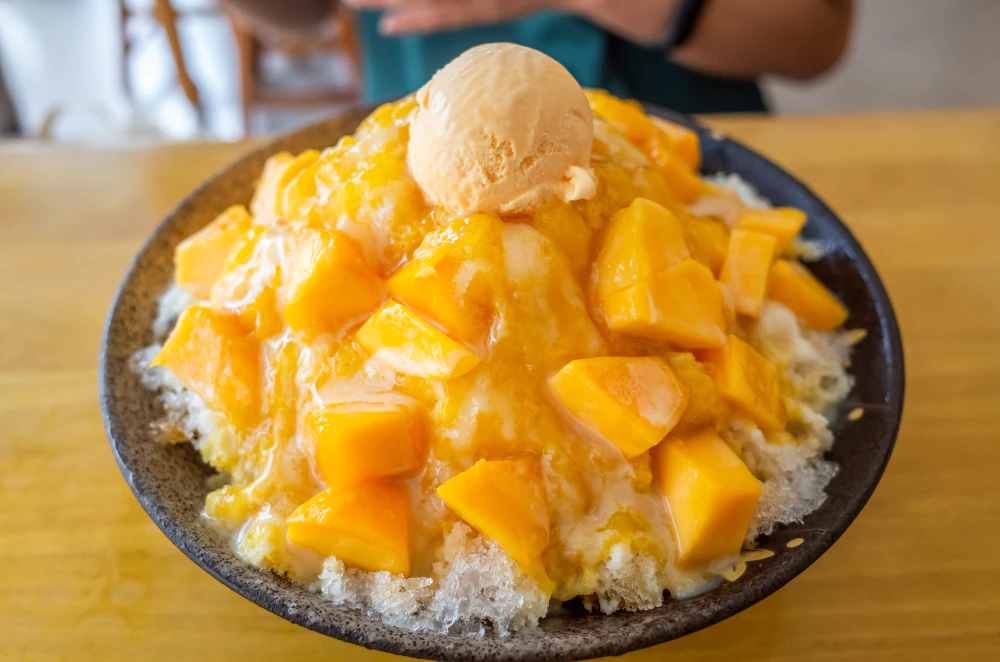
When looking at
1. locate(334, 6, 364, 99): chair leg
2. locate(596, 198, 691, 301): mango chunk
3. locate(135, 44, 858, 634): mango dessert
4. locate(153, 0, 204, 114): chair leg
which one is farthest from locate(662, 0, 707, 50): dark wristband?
locate(153, 0, 204, 114): chair leg

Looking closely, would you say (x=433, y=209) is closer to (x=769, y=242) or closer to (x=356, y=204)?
(x=356, y=204)

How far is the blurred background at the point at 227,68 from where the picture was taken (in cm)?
352

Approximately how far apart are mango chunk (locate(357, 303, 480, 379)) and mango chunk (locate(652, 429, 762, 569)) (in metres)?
0.34

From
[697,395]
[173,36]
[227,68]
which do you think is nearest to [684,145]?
[697,395]

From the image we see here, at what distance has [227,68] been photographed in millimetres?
3943

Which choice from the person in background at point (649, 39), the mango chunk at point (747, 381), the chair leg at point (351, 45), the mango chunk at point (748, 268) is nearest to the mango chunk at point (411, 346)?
the mango chunk at point (747, 381)

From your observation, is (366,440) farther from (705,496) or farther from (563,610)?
(705,496)

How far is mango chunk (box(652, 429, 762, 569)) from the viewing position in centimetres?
97

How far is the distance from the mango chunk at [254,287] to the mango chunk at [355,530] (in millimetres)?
321

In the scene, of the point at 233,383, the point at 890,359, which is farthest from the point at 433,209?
the point at 890,359

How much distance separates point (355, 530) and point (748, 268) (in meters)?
0.78

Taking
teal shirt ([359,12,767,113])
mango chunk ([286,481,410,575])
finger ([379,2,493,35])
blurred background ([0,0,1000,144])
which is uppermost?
finger ([379,2,493,35])

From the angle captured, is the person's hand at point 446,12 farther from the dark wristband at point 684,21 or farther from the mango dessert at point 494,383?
the mango dessert at point 494,383

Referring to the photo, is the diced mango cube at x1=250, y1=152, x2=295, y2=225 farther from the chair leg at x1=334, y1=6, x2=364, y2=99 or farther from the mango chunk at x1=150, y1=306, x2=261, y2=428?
the chair leg at x1=334, y1=6, x2=364, y2=99
